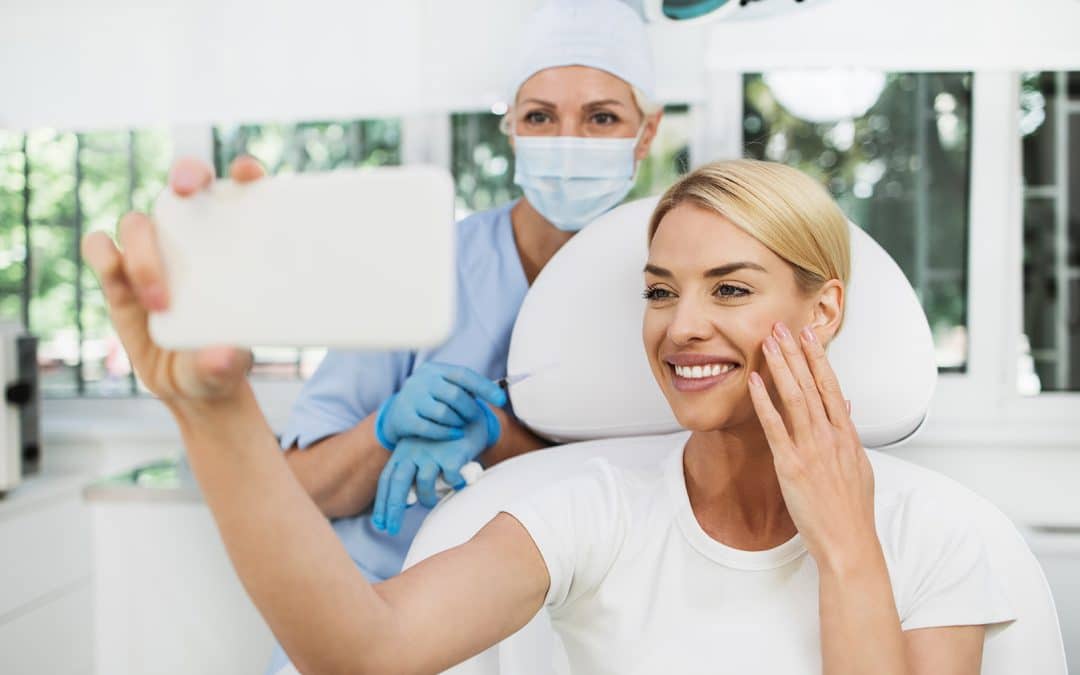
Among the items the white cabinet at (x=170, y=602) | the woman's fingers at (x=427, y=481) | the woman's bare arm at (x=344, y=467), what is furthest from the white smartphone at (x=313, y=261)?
the white cabinet at (x=170, y=602)

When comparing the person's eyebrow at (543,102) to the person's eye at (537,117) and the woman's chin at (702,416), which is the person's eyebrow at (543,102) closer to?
the person's eye at (537,117)

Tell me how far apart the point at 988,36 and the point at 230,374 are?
2.03 m

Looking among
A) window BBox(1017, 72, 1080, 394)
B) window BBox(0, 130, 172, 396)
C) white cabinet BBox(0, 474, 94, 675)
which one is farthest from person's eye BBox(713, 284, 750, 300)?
window BBox(0, 130, 172, 396)

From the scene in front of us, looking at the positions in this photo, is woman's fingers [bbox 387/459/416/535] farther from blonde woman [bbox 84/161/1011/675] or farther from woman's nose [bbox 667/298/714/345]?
woman's nose [bbox 667/298/714/345]

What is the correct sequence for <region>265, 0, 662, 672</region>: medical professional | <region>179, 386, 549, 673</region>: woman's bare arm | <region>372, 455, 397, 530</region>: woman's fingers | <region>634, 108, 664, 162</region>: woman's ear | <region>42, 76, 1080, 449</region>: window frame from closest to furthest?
<region>179, 386, 549, 673</region>: woman's bare arm
<region>372, 455, 397, 530</region>: woman's fingers
<region>265, 0, 662, 672</region>: medical professional
<region>634, 108, 664, 162</region>: woman's ear
<region>42, 76, 1080, 449</region>: window frame

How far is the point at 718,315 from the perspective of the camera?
1.00m

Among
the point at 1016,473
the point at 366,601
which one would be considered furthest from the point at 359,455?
the point at 1016,473

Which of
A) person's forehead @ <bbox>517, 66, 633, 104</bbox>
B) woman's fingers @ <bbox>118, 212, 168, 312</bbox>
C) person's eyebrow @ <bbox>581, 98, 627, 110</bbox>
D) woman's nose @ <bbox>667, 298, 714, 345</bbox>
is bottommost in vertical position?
woman's nose @ <bbox>667, 298, 714, 345</bbox>

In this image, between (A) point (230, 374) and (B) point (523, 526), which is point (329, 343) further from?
(B) point (523, 526)

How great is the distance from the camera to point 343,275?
500 millimetres

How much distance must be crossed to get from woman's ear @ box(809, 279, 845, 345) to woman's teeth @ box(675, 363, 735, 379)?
0.50ft

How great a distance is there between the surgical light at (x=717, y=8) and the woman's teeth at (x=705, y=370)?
1.25m

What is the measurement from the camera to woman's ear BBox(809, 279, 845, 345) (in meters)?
1.09

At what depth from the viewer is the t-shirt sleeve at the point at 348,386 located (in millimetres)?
1437
